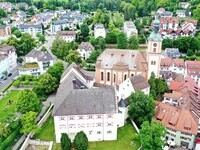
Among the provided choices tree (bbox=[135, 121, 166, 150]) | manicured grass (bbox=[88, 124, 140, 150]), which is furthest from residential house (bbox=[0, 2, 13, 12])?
tree (bbox=[135, 121, 166, 150])

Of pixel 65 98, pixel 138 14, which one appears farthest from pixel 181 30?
pixel 65 98

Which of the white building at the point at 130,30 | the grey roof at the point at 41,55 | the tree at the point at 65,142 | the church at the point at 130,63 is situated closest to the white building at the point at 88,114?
the tree at the point at 65,142

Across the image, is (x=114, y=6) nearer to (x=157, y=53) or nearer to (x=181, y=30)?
(x=181, y=30)

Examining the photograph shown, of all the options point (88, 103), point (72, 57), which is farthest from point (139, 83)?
point (72, 57)

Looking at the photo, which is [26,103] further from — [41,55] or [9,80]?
[41,55]

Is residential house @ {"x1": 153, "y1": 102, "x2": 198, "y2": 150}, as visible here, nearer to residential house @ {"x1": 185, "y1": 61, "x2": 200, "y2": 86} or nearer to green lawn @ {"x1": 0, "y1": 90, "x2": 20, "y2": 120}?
residential house @ {"x1": 185, "y1": 61, "x2": 200, "y2": 86}

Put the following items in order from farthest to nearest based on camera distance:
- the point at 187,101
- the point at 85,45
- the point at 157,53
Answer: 1. the point at 85,45
2. the point at 157,53
3. the point at 187,101

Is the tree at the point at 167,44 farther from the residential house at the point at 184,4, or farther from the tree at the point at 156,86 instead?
the residential house at the point at 184,4
